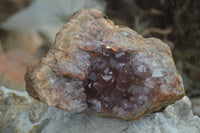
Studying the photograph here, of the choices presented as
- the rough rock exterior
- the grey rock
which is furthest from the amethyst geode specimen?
the grey rock

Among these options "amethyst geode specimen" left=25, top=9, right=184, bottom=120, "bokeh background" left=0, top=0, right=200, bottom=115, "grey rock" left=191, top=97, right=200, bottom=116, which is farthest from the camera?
"bokeh background" left=0, top=0, right=200, bottom=115

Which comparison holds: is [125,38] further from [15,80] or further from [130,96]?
[15,80]

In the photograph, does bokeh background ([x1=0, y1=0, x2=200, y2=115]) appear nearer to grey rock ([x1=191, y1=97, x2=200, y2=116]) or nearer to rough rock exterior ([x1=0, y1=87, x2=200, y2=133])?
grey rock ([x1=191, y1=97, x2=200, y2=116])

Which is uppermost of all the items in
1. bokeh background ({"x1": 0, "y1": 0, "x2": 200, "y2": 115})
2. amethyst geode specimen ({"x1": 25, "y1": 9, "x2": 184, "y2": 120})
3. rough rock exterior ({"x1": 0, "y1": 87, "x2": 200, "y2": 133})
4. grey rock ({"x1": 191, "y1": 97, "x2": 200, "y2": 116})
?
amethyst geode specimen ({"x1": 25, "y1": 9, "x2": 184, "y2": 120})

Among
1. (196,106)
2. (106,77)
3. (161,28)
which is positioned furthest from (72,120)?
(161,28)

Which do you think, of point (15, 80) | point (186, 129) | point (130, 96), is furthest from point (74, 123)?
point (15, 80)

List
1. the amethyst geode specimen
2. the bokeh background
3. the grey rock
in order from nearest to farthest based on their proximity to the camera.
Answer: the amethyst geode specimen → the grey rock → the bokeh background

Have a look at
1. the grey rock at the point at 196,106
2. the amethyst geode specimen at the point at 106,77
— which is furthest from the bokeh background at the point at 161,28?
the amethyst geode specimen at the point at 106,77
